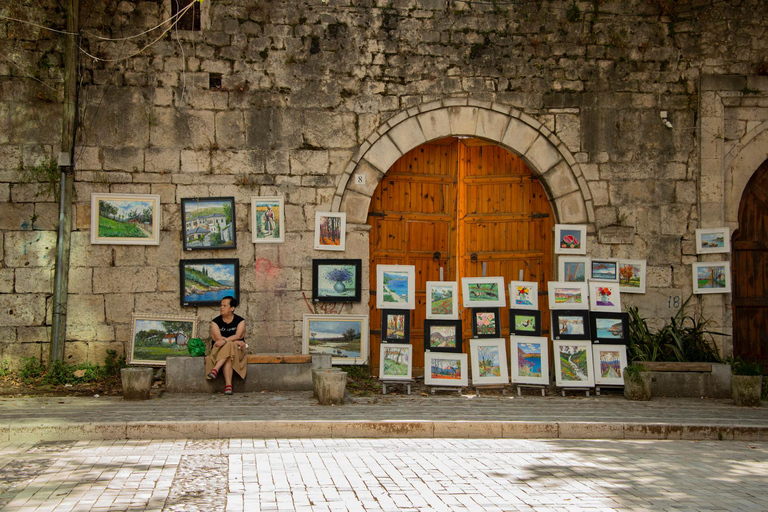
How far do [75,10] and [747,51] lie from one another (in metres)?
8.24

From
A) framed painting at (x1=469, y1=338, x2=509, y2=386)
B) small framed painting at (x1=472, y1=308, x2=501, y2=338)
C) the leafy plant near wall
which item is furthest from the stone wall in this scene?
framed painting at (x1=469, y1=338, x2=509, y2=386)

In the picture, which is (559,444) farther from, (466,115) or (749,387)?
(466,115)

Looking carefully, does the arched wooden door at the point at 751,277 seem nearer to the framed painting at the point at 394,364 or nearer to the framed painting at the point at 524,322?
the framed painting at the point at 524,322

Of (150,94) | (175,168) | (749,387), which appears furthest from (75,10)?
(749,387)

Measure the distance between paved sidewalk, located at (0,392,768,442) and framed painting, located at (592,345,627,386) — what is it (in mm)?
750

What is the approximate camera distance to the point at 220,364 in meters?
8.27

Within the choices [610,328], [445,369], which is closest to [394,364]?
[445,369]

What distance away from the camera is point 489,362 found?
28.8ft

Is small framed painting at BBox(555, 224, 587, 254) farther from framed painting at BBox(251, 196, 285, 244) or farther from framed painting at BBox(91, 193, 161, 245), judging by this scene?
framed painting at BBox(91, 193, 161, 245)

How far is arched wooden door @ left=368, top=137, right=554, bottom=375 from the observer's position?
10.0m

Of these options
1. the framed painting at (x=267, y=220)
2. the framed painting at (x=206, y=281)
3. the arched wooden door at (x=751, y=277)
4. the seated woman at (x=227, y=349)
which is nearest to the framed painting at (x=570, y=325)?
the arched wooden door at (x=751, y=277)

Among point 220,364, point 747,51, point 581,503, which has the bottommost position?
point 581,503

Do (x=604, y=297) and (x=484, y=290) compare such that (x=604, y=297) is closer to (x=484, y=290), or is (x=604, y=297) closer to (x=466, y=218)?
(x=484, y=290)

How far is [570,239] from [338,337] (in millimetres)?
3131
